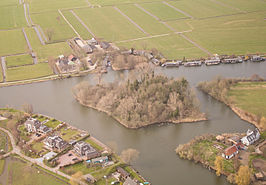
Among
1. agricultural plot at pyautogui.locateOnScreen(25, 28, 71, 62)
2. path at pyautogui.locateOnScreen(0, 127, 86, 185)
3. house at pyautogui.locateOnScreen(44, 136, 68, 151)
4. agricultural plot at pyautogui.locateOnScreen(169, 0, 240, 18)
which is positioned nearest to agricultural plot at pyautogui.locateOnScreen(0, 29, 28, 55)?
agricultural plot at pyautogui.locateOnScreen(25, 28, 71, 62)

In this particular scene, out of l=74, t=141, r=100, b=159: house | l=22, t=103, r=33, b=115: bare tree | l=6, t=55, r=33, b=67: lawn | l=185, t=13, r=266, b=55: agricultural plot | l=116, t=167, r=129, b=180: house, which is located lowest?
l=116, t=167, r=129, b=180: house

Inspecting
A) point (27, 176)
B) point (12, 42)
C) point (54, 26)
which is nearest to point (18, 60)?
point (12, 42)

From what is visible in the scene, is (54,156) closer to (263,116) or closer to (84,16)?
(263,116)

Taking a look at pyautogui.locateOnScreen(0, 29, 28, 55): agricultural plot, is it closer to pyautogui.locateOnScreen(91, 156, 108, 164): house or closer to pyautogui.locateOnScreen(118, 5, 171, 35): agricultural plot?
pyautogui.locateOnScreen(118, 5, 171, 35): agricultural plot

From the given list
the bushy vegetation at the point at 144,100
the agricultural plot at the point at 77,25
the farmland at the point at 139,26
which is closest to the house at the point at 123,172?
the bushy vegetation at the point at 144,100

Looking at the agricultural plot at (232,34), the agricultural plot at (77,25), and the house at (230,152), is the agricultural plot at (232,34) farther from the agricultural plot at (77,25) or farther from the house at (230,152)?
the house at (230,152)

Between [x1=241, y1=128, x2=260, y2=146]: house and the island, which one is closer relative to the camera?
the island
